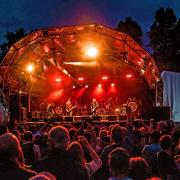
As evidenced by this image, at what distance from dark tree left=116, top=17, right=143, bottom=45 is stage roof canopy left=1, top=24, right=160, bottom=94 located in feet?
69.8

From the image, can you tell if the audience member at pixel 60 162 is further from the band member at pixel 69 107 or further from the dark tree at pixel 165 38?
the dark tree at pixel 165 38

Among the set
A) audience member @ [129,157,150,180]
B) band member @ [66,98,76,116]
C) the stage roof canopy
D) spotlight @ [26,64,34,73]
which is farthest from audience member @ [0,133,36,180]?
band member @ [66,98,76,116]

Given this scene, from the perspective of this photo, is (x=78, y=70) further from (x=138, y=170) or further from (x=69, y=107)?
(x=138, y=170)

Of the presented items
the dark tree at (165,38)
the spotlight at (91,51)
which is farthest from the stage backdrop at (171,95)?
the dark tree at (165,38)

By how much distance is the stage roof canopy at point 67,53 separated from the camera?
17.3 m

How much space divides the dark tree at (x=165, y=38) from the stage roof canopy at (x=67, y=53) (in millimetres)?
16898

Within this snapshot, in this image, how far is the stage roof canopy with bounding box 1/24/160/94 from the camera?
17.3 metres

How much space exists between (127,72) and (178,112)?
20.9 feet

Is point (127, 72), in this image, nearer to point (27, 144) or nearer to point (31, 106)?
point (31, 106)

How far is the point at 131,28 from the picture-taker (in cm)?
4591

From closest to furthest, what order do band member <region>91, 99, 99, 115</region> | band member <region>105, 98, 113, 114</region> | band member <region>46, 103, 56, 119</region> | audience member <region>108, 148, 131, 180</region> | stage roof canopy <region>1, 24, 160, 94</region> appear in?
audience member <region>108, 148, 131, 180</region> → stage roof canopy <region>1, 24, 160, 94</region> → band member <region>46, 103, 56, 119</region> → band member <region>105, 98, 113, 114</region> → band member <region>91, 99, 99, 115</region>

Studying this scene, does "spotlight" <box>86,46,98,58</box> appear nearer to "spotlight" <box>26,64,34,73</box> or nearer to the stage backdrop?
"spotlight" <box>26,64,34,73</box>

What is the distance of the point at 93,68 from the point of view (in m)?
25.4

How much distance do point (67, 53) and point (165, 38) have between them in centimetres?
2343
